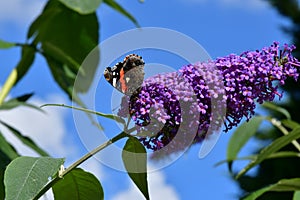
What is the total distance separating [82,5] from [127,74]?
0.44 meters

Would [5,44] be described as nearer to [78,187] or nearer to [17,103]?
[17,103]

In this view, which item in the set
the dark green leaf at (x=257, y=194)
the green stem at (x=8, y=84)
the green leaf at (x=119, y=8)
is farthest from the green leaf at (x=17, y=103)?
the dark green leaf at (x=257, y=194)

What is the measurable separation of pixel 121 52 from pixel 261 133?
11994 mm

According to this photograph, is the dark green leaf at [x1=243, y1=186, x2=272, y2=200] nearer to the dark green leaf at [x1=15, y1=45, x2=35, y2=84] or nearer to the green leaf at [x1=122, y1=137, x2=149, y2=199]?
the green leaf at [x1=122, y1=137, x2=149, y2=199]

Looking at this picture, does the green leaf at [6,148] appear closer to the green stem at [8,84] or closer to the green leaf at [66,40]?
the green stem at [8,84]

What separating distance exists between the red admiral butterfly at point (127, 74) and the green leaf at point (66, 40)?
82 cm

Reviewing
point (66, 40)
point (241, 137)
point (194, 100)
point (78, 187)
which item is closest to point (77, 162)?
point (78, 187)

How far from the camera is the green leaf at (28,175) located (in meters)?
1.08

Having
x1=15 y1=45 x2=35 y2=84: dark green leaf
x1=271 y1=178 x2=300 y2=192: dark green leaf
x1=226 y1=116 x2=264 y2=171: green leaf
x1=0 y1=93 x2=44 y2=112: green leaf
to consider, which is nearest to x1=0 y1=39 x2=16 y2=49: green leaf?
x1=15 y1=45 x2=35 y2=84: dark green leaf

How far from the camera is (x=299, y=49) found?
45.0ft

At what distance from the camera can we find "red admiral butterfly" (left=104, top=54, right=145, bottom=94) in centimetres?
124

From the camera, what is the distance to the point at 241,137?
233 cm

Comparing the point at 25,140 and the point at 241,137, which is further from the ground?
the point at 241,137

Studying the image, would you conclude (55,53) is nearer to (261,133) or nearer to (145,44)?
(145,44)
